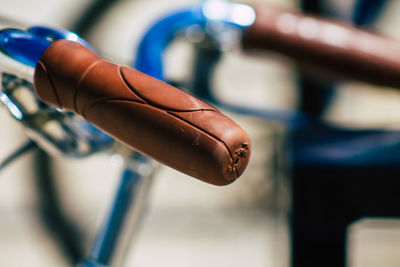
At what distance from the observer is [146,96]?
0.17 metres

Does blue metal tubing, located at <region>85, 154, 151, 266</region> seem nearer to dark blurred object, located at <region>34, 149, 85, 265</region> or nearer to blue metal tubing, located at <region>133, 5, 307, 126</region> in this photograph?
blue metal tubing, located at <region>133, 5, 307, 126</region>

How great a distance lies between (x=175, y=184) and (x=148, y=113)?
1.40 ft

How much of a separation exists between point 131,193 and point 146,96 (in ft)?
0.54

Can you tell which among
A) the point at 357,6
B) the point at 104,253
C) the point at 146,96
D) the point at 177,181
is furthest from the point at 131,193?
the point at 357,6

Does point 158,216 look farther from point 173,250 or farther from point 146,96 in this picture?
point 146,96

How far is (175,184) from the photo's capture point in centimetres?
59

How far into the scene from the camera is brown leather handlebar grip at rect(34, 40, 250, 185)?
0.16m

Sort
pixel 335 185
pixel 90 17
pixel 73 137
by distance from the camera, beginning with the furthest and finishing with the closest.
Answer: pixel 90 17
pixel 335 185
pixel 73 137

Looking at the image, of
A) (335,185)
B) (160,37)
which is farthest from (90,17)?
(335,185)

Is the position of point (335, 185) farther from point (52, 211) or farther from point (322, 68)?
point (52, 211)

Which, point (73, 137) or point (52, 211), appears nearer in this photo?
point (73, 137)

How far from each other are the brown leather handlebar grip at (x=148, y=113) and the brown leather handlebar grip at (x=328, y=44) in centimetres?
19

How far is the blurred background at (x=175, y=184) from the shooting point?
21.9 inches

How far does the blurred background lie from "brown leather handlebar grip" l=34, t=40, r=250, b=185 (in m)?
0.35
